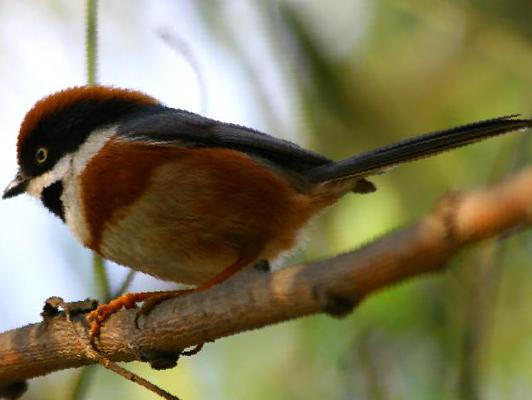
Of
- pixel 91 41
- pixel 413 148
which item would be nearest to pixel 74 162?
pixel 91 41

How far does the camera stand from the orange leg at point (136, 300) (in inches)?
146

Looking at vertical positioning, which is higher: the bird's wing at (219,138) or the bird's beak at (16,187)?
the bird's wing at (219,138)

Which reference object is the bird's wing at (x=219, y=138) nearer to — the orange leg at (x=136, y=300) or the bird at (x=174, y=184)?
the bird at (x=174, y=184)

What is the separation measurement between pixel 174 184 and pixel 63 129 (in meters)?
0.78

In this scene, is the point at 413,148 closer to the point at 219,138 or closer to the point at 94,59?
the point at 219,138

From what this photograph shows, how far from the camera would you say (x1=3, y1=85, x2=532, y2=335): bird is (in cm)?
423

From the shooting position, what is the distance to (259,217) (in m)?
4.36

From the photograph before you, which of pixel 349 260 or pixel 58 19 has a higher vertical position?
pixel 58 19

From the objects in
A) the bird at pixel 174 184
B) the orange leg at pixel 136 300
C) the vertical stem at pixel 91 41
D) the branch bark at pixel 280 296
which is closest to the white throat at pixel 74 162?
the bird at pixel 174 184

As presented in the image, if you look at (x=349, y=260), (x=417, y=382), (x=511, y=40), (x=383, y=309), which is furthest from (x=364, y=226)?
(x=349, y=260)

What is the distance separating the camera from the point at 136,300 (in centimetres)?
409

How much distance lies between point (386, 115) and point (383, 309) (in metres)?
1.20

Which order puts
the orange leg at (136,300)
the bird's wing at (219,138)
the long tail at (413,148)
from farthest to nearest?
the bird's wing at (219,138), the orange leg at (136,300), the long tail at (413,148)

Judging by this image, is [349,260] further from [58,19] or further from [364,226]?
[58,19]
